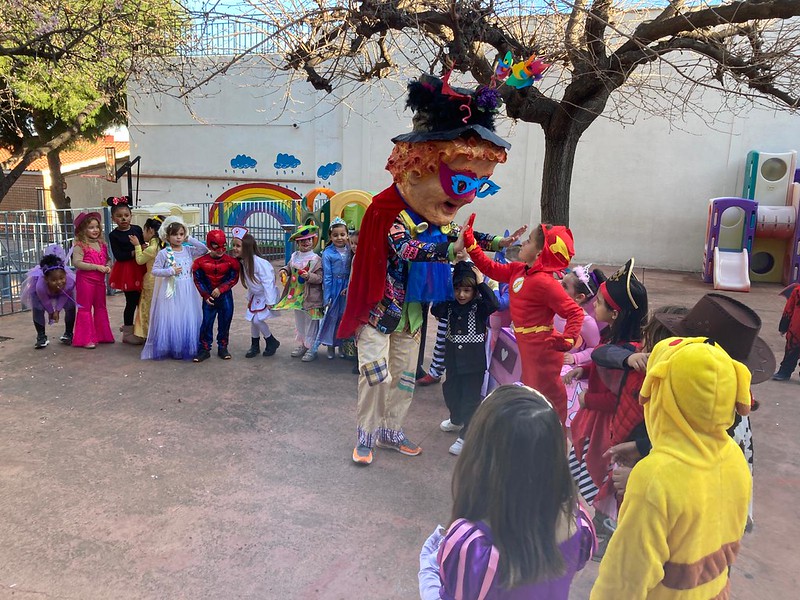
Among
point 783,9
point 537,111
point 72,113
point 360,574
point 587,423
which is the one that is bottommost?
point 360,574

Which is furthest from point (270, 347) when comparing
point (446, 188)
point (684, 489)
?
point (684, 489)

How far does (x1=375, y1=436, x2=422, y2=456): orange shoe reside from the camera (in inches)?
168

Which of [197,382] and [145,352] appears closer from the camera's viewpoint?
[197,382]

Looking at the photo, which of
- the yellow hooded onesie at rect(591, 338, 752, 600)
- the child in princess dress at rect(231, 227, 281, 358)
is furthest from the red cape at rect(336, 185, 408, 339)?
the child in princess dress at rect(231, 227, 281, 358)

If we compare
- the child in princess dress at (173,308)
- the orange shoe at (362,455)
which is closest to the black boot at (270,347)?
the child in princess dress at (173,308)

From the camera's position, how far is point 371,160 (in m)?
15.8

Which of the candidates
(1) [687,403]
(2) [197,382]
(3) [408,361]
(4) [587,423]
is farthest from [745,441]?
(2) [197,382]

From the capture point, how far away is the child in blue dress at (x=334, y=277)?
6195 mm

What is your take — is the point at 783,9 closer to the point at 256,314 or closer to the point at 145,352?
the point at 256,314

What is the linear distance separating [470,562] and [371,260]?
100 inches

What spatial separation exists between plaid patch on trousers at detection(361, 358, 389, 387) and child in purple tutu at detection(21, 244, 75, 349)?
435cm

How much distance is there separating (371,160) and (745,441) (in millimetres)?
13992

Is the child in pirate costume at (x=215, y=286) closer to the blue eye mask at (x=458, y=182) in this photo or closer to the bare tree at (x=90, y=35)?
the bare tree at (x=90, y=35)

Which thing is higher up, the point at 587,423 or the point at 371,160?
the point at 371,160
